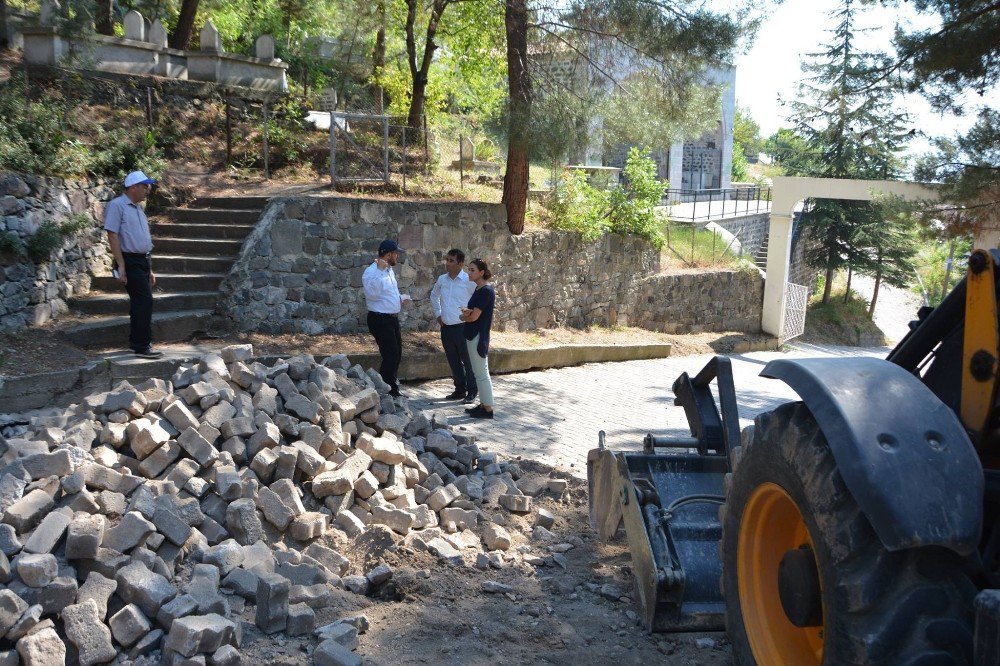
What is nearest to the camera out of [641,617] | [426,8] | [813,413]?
[813,413]

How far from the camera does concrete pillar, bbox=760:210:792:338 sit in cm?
2118

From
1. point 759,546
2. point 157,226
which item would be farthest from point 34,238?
point 759,546

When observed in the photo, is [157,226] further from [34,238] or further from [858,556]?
[858,556]

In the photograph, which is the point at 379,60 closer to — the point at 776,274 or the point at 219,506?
the point at 776,274

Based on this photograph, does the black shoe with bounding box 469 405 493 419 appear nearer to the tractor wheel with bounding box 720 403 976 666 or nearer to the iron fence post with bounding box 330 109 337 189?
the iron fence post with bounding box 330 109 337 189

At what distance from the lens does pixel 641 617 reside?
4.27 meters

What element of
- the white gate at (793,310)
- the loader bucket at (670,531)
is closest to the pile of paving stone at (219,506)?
the loader bucket at (670,531)

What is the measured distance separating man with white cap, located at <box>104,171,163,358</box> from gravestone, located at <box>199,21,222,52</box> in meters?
8.50

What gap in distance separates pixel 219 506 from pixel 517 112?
840 cm

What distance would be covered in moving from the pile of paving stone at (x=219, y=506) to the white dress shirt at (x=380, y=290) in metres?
1.95

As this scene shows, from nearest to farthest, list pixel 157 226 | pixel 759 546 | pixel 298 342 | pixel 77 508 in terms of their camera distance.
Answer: pixel 759 546, pixel 77 508, pixel 298 342, pixel 157 226

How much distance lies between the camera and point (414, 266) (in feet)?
41.8

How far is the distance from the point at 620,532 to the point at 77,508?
3179 mm

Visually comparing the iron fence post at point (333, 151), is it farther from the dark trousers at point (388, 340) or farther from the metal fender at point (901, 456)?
the metal fender at point (901, 456)
